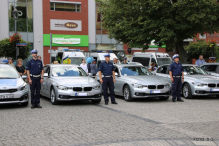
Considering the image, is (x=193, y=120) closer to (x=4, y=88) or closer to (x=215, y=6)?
(x=4, y=88)

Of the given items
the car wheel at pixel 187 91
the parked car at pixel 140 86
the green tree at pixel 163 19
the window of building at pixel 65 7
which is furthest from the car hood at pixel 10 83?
the window of building at pixel 65 7

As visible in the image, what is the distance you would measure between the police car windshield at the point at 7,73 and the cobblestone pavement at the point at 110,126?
3.77 feet

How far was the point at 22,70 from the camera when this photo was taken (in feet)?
49.4

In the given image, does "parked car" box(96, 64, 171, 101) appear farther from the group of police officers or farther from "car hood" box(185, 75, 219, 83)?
"car hood" box(185, 75, 219, 83)

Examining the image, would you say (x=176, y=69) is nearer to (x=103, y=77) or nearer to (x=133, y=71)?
(x=133, y=71)

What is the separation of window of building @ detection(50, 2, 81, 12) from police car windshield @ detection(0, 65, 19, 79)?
94.4 ft

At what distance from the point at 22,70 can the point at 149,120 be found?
28.5 ft

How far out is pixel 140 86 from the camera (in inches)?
475

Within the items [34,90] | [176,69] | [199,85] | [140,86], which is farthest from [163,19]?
[34,90]

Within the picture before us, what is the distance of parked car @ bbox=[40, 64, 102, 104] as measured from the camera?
10859 mm

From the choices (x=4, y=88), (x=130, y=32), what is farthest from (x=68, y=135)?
(x=130, y=32)

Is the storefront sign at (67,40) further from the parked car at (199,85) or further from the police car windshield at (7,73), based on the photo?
the police car windshield at (7,73)

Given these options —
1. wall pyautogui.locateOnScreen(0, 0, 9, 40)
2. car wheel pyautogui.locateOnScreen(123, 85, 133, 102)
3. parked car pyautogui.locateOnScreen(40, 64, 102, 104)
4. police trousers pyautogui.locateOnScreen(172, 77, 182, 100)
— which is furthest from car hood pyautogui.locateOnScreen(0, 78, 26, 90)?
wall pyautogui.locateOnScreen(0, 0, 9, 40)

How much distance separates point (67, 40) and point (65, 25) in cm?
186
